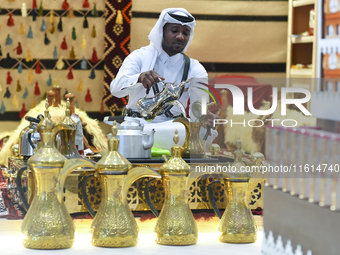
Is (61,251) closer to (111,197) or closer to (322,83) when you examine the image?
(111,197)

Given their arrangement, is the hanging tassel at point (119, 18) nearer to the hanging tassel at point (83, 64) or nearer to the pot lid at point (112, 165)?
the hanging tassel at point (83, 64)

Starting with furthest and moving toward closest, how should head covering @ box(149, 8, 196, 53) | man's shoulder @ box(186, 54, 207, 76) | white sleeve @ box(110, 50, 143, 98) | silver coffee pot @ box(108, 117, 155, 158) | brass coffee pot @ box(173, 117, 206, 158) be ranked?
man's shoulder @ box(186, 54, 207, 76)
head covering @ box(149, 8, 196, 53)
white sleeve @ box(110, 50, 143, 98)
silver coffee pot @ box(108, 117, 155, 158)
brass coffee pot @ box(173, 117, 206, 158)

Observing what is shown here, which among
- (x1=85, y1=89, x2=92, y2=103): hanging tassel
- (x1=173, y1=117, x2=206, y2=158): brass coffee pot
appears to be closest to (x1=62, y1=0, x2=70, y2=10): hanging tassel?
(x1=85, y1=89, x2=92, y2=103): hanging tassel

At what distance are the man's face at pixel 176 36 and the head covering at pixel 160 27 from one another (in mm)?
23

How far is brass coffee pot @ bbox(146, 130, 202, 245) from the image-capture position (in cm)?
106

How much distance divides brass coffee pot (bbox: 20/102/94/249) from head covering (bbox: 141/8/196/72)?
1811 millimetres

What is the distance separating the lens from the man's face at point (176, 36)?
277cm

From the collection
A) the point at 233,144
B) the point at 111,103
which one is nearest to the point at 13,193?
the point at 233,144

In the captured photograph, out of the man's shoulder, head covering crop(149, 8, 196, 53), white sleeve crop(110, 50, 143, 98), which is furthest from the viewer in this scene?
the man's shoulder

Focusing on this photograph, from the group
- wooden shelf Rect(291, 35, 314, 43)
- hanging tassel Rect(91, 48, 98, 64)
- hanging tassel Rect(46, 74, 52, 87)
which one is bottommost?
hanging tassel Rect(46, 74, 52, 87)

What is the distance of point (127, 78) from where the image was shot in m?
2.67

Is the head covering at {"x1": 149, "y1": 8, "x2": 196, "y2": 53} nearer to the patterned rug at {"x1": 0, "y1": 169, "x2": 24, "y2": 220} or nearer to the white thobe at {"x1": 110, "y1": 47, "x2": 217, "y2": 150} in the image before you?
the white thobe at {"x1": 110, "y1": 47, "x2": 217, "y2": 150}

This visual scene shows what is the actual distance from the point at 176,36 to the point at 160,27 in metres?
0.12

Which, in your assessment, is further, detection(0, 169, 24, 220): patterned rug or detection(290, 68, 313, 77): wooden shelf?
detection(290, 68, 313, 77): wooden shelf
